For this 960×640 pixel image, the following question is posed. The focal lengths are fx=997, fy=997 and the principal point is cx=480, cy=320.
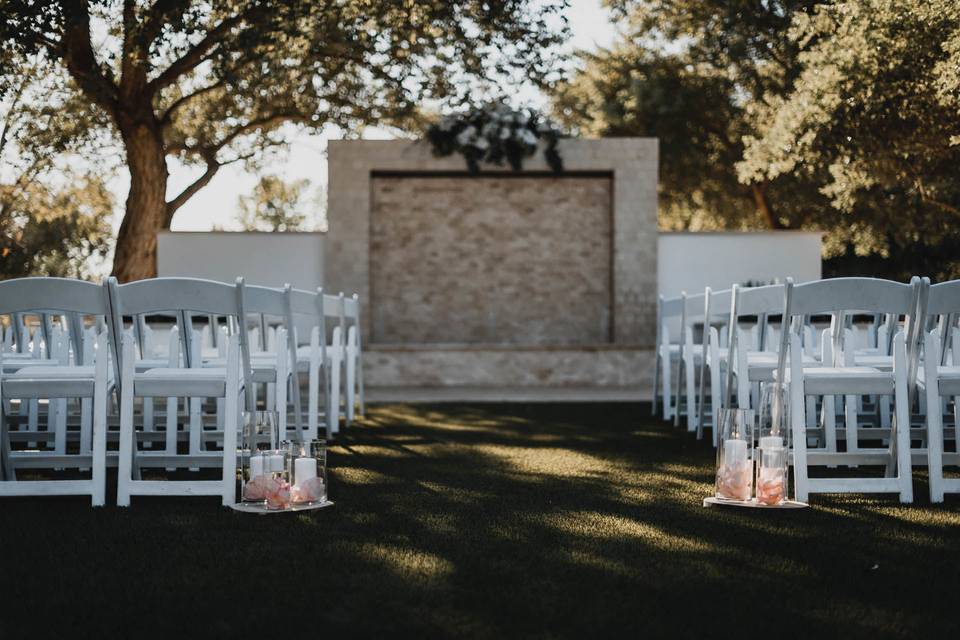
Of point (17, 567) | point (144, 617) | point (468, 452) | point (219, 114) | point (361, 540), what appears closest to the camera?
point (144, 617)

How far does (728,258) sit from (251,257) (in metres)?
6.39

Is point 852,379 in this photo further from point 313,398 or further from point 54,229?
point 54,229

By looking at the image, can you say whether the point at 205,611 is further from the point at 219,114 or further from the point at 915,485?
the point at 219,114

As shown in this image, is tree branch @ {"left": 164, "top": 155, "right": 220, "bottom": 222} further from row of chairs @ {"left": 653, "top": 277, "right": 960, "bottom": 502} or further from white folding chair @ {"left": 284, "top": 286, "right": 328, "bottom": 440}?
row of chairs @ {"left": 653, "top": 277, "right": 960, "bottom": 502}

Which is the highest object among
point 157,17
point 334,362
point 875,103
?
point 157,17

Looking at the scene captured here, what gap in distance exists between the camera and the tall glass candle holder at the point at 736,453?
3.71m

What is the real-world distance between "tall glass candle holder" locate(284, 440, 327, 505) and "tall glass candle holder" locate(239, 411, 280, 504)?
9 cm

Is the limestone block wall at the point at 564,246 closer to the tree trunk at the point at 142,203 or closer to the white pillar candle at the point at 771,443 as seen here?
the tree trunk at the point at 142,203

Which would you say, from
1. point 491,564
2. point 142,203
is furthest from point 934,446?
point 142,203

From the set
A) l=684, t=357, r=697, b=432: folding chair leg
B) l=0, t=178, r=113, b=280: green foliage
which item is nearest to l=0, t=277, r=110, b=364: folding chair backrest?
l=684, t=357, r=697, b=432: folding chair leg

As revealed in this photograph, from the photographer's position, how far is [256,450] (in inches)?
146

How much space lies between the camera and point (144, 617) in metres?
2.32

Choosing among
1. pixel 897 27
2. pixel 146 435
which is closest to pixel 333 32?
pixel 897 27

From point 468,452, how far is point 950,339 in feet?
8.31
